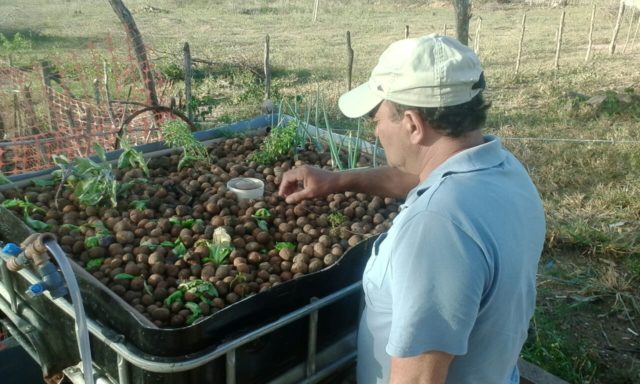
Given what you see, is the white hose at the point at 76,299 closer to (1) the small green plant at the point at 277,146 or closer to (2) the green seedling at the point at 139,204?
(2) the green seedling at the point at 139,204

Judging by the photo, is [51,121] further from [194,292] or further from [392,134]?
[392,134]

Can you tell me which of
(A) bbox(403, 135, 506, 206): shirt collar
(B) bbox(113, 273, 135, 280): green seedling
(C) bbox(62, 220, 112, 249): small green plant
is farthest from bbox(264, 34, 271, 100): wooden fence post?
(A) bbox(403, 135, 506, 206): shirt collar

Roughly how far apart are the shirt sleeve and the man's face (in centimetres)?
32

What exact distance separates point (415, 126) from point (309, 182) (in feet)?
3.16

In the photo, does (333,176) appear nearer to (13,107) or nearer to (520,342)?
(520,342)

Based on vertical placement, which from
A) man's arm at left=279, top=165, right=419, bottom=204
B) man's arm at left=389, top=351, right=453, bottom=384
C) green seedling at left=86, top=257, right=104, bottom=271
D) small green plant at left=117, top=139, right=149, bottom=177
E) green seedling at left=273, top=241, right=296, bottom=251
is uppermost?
man's arm at left=279, top=165, right=419, bottom=204

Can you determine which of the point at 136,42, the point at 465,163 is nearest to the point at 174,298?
the point at 465,163

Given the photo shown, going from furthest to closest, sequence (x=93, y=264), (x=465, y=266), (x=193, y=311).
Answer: (x=93, y=264) → (x=193, y=311) → (x=465, y=266)

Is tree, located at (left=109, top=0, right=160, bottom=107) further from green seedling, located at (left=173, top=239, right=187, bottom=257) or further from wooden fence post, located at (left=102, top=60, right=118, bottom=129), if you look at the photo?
green seedling, located at (left=173, top=239, right=187, bottom=257)

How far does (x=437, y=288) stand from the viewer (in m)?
1.31

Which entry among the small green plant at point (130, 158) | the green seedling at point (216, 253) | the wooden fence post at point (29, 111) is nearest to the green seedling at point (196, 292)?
the green seedling at point (216, 253)

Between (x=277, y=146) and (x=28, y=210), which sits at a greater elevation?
(x=277, y=146)

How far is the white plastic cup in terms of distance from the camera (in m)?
2.77

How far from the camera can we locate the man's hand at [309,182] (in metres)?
2.45
